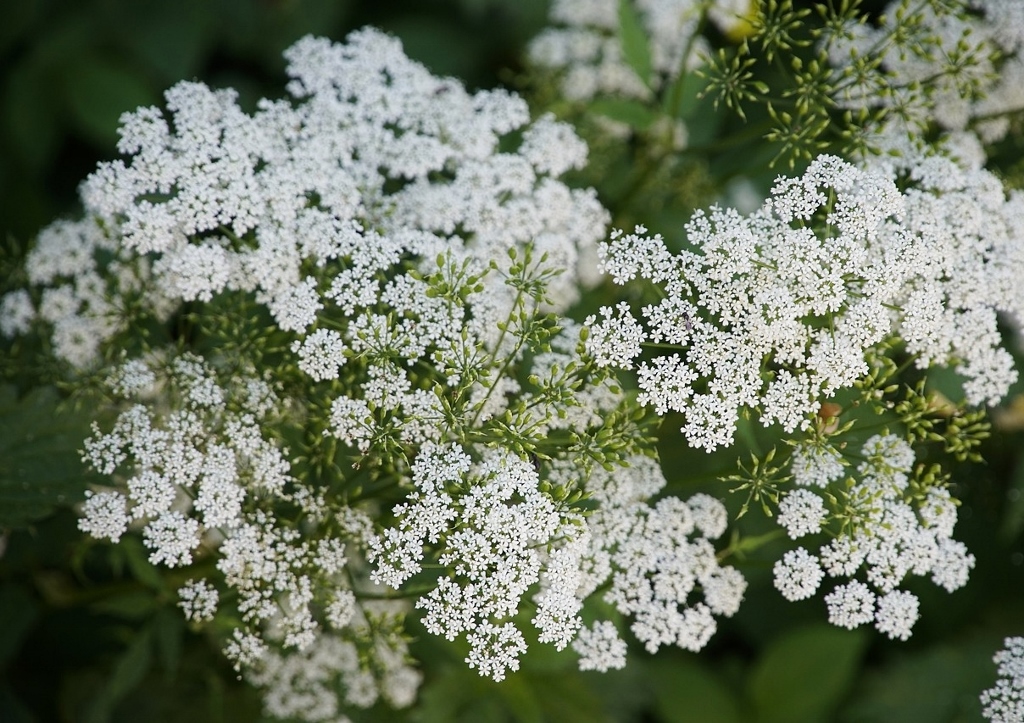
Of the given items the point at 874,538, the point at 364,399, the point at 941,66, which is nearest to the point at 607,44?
the point at 941,66

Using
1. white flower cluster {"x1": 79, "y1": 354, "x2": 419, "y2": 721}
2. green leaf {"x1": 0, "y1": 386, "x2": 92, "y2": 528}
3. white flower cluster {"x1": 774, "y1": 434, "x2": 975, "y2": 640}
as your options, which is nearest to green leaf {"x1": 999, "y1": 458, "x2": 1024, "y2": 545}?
white flower cluster {"x1": 774, "y1": 434, "x2": 975, "y2": 640}

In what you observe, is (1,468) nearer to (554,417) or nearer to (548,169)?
(554,417)

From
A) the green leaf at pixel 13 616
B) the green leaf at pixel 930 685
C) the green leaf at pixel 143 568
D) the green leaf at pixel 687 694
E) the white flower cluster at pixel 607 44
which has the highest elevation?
the white flower cluster at pixel 607 44

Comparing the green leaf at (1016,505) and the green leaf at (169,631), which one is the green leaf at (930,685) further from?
the green leaf at (169,631)

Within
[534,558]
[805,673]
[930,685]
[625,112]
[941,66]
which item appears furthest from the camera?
[805,673]

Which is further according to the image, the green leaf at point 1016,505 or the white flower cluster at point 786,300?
the green leaf at point 1016,505

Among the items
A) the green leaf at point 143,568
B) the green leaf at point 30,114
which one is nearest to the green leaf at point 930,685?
the green leaf at point 143,568

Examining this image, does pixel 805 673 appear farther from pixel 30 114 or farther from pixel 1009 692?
pixel 30 114

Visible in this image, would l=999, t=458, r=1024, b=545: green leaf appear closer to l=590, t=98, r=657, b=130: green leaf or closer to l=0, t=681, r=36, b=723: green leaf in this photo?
l=590, t=98, r=657, b=130: green leaf
